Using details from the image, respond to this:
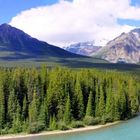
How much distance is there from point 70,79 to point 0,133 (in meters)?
40.6

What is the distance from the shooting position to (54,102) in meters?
145

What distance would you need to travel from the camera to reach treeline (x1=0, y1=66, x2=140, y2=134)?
135m

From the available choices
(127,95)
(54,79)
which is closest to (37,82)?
(54,79)

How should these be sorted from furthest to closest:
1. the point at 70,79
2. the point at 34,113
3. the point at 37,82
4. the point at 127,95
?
the point at 127,95 → the point at 70,79 → the point at 37,82 → the point at 34,113

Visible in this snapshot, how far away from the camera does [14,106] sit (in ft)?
448

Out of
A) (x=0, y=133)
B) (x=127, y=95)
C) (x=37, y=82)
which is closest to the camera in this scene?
(x=0, y=133)

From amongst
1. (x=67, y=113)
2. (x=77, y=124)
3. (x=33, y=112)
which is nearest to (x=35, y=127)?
(x=33, y=112)

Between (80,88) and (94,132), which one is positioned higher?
(80,88)

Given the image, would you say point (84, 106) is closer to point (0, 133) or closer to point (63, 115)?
point (63, 115)

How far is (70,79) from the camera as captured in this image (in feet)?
523

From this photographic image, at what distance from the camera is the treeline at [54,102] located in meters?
135

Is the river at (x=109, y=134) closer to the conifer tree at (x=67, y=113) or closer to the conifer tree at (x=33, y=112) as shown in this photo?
the conifer tree at (x=67, y=113)

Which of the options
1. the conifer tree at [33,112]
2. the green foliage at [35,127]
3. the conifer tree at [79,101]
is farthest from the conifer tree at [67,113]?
the green foliage at [35,127]

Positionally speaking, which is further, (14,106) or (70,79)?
(70,79)
